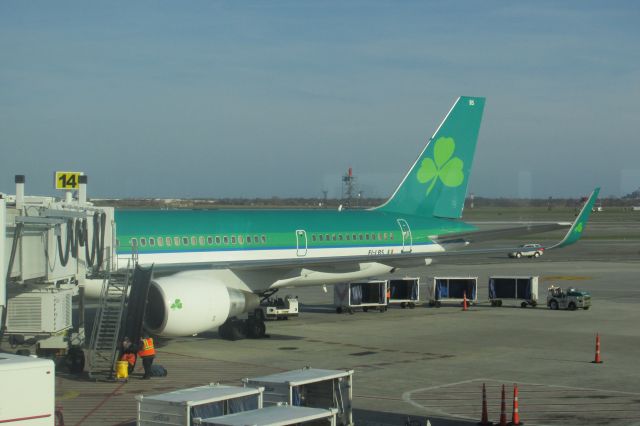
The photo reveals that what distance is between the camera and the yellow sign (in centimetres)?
3457

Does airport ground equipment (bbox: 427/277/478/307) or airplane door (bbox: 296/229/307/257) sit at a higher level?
airplane door (bbox: 296/229/307/257)

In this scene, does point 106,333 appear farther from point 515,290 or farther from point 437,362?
point 515,290

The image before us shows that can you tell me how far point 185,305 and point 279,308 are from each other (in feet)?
33.1

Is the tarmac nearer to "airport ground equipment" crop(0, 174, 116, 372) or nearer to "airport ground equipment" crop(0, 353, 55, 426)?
"airport ground equipment" crop(0, 174, 116, 372)

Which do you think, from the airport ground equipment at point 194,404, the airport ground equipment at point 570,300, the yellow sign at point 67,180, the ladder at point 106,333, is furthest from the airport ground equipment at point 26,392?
the airport ground equipment at point 570,300

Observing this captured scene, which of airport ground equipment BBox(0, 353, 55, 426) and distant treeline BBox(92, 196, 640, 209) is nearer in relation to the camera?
airport ground equipment BBox(0, 353, 55, 426)

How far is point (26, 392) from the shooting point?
13.3 m

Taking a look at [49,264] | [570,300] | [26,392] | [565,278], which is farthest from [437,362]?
[565,278]

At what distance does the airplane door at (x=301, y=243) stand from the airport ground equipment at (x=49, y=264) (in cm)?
902

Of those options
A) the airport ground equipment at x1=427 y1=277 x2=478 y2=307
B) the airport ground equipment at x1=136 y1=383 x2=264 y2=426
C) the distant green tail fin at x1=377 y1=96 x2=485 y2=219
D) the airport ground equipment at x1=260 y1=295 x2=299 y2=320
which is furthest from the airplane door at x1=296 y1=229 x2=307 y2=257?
the airport ground equipment at x1=136 y1=383 x2=264 y2=426

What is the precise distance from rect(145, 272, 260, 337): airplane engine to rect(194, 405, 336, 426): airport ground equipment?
1048 cm

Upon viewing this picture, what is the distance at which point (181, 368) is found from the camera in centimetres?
2369

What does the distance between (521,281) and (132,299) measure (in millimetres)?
20040

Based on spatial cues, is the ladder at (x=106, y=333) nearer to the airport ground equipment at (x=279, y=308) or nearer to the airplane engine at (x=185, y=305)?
the airplane engine at (x=185, y=305)
